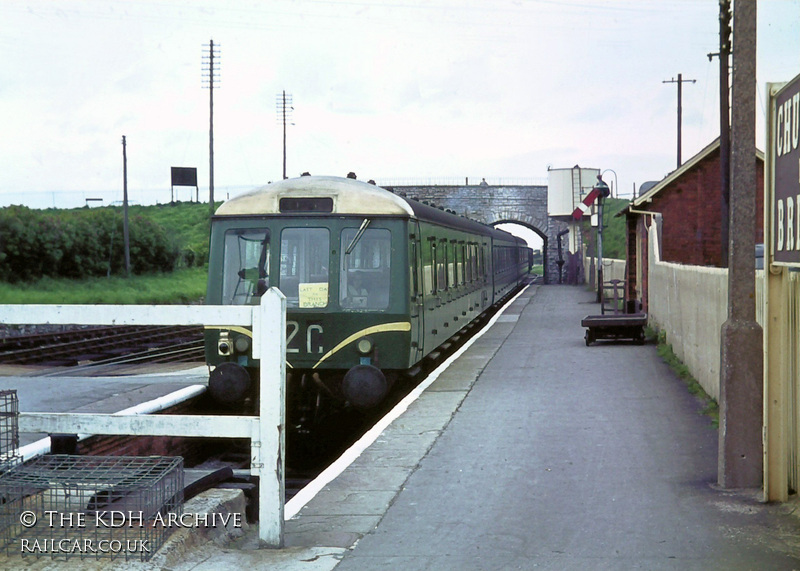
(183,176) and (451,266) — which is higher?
(183,176)

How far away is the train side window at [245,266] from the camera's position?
11.4 metres

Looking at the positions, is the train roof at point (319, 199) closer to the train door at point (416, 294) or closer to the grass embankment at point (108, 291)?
the train door at point (416, 294)

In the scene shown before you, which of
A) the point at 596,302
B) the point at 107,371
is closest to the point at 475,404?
the point at 107,371

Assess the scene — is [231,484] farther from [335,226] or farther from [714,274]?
[714,274]

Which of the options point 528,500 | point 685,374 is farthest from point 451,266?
point 528,500

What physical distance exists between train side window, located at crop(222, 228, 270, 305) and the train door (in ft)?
5.58

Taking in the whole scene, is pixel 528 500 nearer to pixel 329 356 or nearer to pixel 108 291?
pixel 329 356

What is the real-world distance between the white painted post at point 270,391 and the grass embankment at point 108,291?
3373 cm

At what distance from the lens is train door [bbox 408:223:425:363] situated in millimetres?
11648

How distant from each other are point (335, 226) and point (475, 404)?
101 inches

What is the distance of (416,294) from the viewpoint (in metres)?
12.0

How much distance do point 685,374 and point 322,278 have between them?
5086 millimetres

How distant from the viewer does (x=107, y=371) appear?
58.9 feet

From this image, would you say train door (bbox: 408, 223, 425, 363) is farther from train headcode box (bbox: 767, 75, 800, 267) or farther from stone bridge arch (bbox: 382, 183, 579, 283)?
stone bridge arch (bbox: 382, 183, 579, 283)
